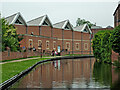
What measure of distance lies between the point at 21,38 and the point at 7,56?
11153 millimetres

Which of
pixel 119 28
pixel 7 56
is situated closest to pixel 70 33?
pixel 7 56

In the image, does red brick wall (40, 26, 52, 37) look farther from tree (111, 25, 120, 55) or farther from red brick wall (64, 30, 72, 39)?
→ tree (111, 25, 120, 55)

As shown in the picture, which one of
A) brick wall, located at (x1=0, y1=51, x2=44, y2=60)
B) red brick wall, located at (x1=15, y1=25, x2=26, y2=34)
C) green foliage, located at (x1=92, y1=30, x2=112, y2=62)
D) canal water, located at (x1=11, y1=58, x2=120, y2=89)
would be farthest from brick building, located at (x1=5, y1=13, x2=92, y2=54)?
canal water, located at (x1=11, y1=58, x2=120, y2=89)

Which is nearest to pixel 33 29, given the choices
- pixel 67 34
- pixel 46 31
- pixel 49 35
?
pixel 46 31

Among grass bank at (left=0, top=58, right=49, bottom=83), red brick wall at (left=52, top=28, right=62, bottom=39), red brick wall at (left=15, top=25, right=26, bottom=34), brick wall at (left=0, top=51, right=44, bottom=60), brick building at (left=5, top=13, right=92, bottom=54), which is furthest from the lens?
red brick wall at (left=52, top=28, right=62, bottom=39)

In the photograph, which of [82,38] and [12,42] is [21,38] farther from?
[82,38]

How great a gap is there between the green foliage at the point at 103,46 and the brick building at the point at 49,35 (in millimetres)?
15371

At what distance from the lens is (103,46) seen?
31.2m

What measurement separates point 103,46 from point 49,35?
2903 cm

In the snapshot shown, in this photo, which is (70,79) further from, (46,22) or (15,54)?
(46,22)

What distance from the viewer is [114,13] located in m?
40.2

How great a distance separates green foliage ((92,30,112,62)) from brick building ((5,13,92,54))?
50.4ft

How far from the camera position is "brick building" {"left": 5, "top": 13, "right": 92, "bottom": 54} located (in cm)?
4925

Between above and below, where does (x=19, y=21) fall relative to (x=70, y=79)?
above
